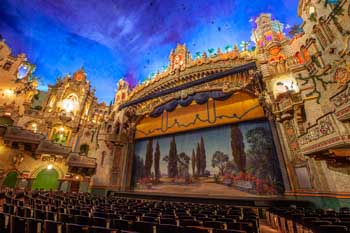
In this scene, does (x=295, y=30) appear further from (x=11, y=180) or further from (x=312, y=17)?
(x=11, y=180)

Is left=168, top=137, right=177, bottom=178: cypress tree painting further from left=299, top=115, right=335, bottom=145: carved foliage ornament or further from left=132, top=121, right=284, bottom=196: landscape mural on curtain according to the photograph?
left=299, top=115, right=335, bottom=145: carved foliage ornament

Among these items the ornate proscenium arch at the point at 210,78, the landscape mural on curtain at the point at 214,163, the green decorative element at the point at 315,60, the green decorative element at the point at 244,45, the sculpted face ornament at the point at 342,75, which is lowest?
the landscape mural on curtain at the point at 214,163

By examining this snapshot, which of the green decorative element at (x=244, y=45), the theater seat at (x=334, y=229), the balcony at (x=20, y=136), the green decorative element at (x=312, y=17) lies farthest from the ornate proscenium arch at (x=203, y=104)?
the theater seat at (x=334, y=229)

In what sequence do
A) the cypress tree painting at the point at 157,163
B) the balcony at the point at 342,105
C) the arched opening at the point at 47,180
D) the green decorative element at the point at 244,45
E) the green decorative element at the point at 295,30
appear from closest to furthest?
the balcony at the point at 342,105 < the green decorative element at the point at 295,30 < the green decorative element at the point at 244,45 < the cypress tree painting at the point at 157,163 < the arched opening at the point at 47,180

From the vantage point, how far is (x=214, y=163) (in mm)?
12938

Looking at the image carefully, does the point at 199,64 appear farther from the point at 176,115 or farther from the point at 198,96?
the point at 176,115

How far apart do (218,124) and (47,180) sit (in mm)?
22327

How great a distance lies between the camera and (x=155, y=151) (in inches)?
655

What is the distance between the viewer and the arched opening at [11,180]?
16.5m

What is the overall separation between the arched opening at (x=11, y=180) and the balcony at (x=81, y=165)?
19.8 feet

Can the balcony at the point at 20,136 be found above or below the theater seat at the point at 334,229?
above

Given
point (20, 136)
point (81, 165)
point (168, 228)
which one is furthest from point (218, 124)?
point (20, 136)

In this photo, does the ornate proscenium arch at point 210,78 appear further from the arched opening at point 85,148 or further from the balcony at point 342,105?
the arched opening at point 85,148

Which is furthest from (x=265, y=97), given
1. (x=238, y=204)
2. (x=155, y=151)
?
(x=155, y=151)
